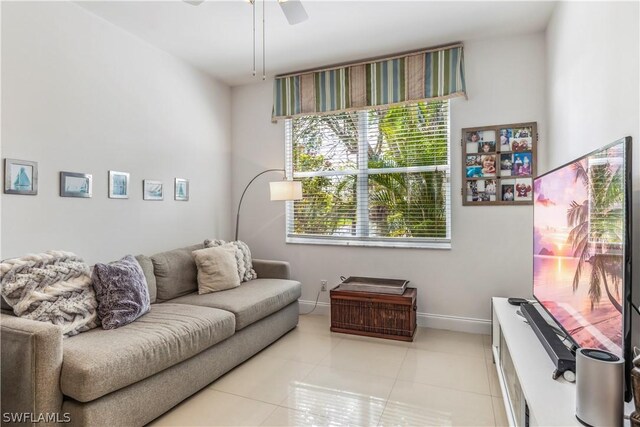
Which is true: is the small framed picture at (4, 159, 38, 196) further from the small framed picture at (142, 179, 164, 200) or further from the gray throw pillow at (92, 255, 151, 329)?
the small framed picture at (142, 179, 164, 200)

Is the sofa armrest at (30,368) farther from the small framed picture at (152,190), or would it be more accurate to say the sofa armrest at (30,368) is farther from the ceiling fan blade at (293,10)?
the ceiling fan blade at (293,10)

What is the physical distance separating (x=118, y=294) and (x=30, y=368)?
0.64m

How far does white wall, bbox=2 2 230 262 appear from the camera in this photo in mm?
2246

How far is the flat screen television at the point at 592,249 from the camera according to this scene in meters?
1.17

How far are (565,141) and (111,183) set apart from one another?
346 centimetres

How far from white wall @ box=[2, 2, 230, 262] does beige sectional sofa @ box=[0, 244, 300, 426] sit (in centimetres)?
50

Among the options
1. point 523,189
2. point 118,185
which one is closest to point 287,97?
point 118,185

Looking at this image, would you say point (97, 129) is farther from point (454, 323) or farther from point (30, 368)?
point (454, 323)

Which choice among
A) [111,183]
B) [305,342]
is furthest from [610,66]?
[111,183]

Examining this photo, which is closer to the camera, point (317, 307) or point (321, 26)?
point (321, 26)

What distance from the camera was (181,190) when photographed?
3.55 meters

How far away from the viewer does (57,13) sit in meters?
2.45

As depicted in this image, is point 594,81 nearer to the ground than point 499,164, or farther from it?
farther from it

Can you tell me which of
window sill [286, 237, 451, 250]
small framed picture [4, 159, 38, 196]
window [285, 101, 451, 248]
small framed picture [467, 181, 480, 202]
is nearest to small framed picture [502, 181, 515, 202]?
small framed picture [467, 181, 480, 202]
